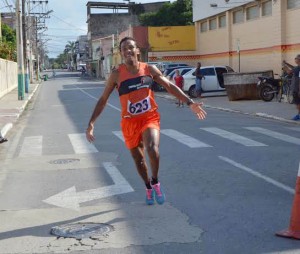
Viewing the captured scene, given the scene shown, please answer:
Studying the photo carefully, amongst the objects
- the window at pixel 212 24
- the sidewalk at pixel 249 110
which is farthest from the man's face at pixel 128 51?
the window at pixel 212 24

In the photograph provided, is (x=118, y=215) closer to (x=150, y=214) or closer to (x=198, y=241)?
(x=150, y=214)

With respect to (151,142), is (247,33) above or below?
above

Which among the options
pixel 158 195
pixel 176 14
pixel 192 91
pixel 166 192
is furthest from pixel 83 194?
pixel 176 14

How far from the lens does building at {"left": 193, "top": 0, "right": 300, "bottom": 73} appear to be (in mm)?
29516

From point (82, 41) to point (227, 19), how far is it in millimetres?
129880

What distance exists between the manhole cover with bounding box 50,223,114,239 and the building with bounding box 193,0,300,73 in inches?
921

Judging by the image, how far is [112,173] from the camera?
949 centimetres

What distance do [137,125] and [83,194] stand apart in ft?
5.55

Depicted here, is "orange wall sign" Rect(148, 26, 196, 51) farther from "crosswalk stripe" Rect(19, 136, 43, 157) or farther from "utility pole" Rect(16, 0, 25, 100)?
"crosswalk stripe" Rect(19, 136, 43, 157)

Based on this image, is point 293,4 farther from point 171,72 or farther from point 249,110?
point 249,110

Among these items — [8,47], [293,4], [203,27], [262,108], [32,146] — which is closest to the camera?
[32,146]

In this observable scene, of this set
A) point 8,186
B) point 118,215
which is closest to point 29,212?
point 118,215

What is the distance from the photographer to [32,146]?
43.8ft

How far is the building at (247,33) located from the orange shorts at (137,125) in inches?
884
